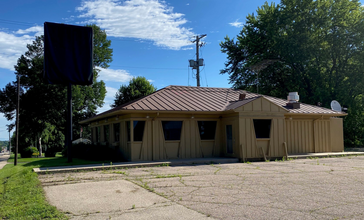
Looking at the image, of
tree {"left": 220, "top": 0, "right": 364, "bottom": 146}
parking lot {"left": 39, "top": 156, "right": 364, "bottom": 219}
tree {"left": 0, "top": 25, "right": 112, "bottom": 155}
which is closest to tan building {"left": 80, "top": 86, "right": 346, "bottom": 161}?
parking lot {"left": 39, "top": 156, "right": 364, "bottom": 219}

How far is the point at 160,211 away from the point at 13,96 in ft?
106

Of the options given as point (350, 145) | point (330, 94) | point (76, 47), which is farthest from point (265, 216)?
Answer: point (350, 145)

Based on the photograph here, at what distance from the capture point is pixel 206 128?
16328 millimetres

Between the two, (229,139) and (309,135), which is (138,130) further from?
(309,135)

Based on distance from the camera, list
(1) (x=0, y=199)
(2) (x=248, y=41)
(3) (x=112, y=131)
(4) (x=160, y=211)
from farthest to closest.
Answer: (2) (x=248, y=41) < (3) (x=112, y=131) < (1) (x=0, y=199) < (4) (x=160, y=211)

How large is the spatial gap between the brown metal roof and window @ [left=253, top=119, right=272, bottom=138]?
3.93 feet

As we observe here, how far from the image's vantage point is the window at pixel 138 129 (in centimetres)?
1472

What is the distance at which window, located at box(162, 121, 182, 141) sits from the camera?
50.4ft

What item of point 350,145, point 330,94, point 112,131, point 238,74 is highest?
point 238,74

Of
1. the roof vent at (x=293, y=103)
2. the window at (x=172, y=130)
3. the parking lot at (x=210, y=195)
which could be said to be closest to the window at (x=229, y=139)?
the window at (x=172, y=130)

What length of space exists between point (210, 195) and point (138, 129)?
8.14 metres

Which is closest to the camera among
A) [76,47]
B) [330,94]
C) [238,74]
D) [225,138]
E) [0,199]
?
[0,199]

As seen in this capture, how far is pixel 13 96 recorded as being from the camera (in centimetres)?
3272

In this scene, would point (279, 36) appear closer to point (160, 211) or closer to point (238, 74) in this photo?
point (238, 74)
